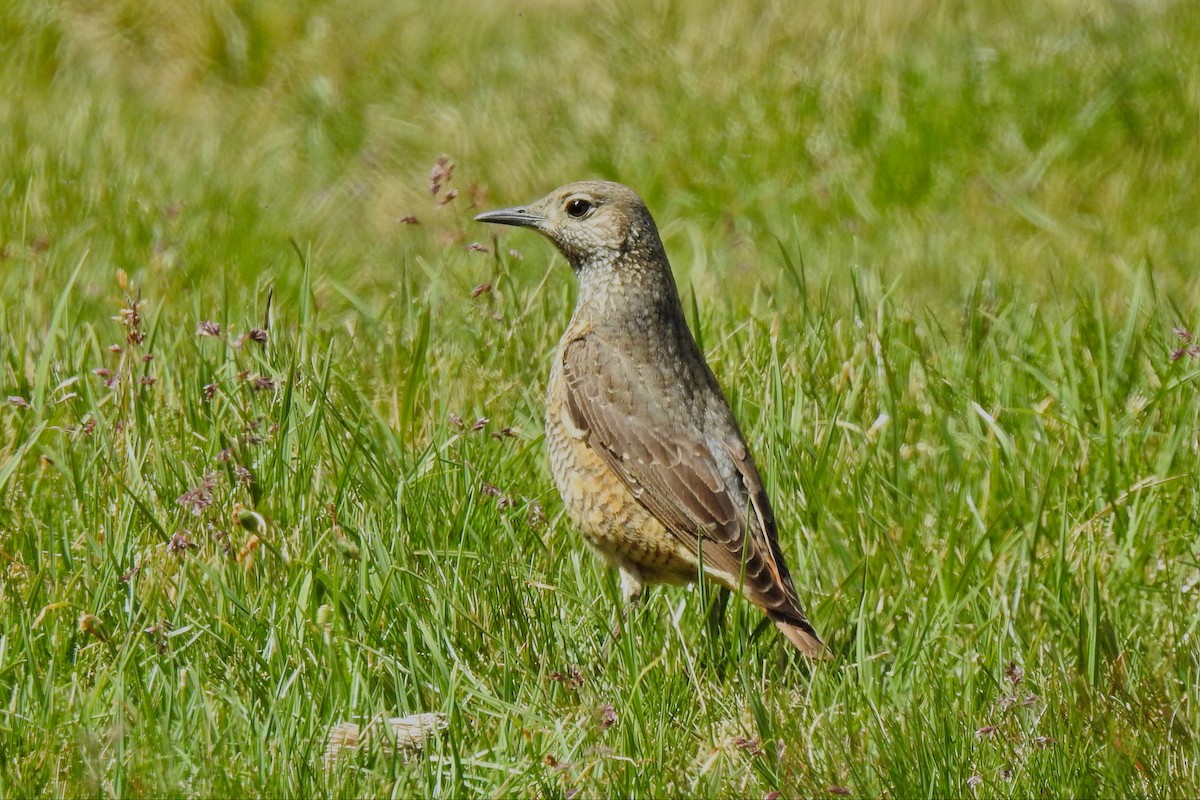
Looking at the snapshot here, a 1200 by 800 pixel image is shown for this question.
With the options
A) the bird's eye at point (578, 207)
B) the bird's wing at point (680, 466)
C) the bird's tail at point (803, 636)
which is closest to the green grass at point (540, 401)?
the bird's tail at point (803, 636)

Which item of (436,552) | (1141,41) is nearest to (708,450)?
(436,552)

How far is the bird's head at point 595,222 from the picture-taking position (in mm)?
5781

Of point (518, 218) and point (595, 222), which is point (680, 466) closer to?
point (595, 222)

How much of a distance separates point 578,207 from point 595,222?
0.09m

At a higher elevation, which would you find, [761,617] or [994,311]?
[994,311]

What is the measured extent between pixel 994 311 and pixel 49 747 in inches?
171

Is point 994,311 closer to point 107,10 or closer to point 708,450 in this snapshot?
point 708,450

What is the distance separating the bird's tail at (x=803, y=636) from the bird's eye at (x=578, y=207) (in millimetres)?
1757

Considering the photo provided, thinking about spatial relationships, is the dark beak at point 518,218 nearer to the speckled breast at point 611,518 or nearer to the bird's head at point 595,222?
the bird's head at point 595,222

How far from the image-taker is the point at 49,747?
3.81 metres

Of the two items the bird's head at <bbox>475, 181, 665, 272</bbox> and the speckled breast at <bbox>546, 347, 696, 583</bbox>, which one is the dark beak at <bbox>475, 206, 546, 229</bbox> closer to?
the bird's head at <bbox>475, 181, 665, 272</bbox>

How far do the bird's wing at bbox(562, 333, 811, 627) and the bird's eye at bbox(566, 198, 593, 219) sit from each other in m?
0.47

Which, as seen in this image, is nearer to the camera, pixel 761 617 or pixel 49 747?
pixel 49 747

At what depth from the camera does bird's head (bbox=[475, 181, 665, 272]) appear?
5.78 m
